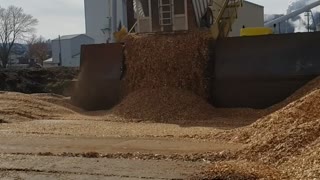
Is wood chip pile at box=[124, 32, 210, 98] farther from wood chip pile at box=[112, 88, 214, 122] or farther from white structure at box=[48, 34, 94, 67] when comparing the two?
white structure at box=[48, 34, 94, 67]

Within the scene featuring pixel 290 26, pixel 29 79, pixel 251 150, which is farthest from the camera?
pixel 290 26

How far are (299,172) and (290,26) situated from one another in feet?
228

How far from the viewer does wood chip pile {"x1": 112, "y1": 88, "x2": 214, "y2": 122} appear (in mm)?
13992

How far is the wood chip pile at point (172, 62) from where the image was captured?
50.5ft

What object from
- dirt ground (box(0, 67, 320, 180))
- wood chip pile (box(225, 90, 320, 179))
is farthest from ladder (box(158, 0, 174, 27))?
wood chip pile (box(225, 90, 320, 179))

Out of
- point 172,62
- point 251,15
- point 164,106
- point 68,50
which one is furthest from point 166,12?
point 68,50

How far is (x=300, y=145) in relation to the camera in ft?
22.1

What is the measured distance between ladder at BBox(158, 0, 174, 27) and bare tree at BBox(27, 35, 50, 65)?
8366cm

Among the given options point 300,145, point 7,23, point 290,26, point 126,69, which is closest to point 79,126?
point 126,69

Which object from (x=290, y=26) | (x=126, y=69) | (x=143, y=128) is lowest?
(x=143, y=128)

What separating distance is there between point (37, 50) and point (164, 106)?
305 feet

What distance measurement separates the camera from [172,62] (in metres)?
15.5

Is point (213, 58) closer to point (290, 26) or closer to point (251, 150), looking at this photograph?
point (251, 150)

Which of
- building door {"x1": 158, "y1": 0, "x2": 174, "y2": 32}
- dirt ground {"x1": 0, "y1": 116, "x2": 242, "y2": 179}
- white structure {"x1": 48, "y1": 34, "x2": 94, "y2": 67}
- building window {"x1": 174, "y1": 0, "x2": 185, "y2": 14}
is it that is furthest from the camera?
white structure {"x1": 48, "y1": 34, "x2": 94, "y2": 67}
